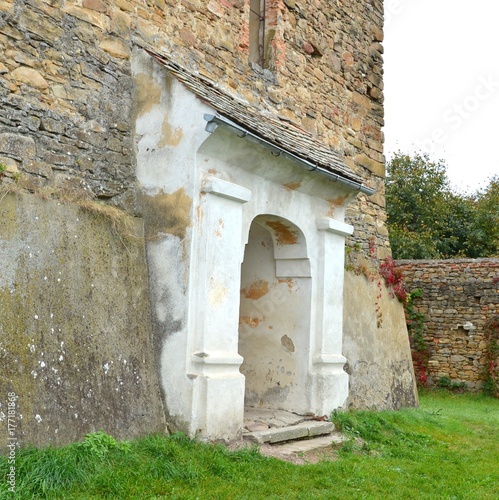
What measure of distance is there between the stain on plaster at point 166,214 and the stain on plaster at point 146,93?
87 cm

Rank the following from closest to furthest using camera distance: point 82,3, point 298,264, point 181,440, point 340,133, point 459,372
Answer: point 181,440 < point 82,3 < point 298,264 < point 340,133 < point 459,372

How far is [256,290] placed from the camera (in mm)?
8016

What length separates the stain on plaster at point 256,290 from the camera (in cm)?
796

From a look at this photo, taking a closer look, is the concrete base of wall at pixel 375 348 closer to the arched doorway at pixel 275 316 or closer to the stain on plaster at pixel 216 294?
the arched doorway at pixel 275 316

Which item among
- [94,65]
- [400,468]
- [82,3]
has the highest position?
[82,3]

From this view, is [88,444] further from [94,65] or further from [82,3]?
[82,3]

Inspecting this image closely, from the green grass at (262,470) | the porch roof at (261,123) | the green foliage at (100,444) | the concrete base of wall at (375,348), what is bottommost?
the green grass at (262,470)

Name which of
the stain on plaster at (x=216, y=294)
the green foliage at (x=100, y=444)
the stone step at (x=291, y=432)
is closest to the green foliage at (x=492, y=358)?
the stone step at (x=291, y=432)

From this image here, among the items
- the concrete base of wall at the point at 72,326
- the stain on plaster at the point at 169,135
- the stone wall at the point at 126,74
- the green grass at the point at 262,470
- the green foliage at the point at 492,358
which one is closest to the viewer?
the green grass at the point at 262,470

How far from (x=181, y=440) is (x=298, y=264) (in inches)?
110

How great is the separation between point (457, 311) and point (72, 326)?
11.0 m

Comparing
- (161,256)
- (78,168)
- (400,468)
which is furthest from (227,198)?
(400,468)

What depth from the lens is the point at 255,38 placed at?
866cm

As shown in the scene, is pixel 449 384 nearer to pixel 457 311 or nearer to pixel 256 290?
pixel 457 311
